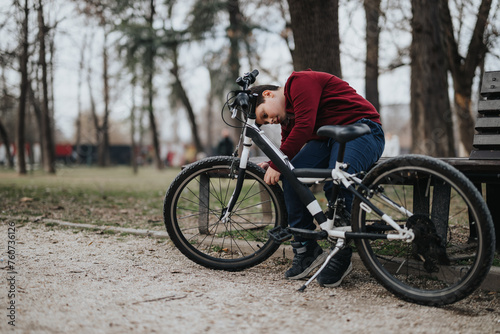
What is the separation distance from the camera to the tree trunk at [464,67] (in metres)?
12.1

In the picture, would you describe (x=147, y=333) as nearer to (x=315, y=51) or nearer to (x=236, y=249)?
(x=236, y=249)

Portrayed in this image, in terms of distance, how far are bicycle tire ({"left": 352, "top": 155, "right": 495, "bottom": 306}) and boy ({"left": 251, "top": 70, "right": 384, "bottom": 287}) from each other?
240 mm

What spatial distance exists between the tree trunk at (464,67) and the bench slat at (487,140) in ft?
32.8

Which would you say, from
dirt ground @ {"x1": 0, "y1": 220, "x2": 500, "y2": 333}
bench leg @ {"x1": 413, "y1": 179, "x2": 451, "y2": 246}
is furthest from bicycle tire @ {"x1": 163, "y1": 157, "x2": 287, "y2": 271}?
bench leg @ {"x1": 413, "y1": 179, "x2": 451, "y2": 246}

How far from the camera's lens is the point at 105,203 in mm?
7477

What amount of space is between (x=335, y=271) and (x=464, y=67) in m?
11.4

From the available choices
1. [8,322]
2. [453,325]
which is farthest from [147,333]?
[453,325]

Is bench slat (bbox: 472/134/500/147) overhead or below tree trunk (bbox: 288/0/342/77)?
below

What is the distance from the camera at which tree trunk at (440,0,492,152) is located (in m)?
12.1

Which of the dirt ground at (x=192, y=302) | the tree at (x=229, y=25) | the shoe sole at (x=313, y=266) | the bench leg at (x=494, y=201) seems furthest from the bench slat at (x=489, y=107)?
the tree at (x=229, y=25)

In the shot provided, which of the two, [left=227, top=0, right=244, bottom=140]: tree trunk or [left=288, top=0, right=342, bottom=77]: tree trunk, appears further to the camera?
[left=227, top=0, right=244, bottom=140]: tree trunk

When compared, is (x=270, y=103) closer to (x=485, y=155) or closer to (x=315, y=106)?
(x=315, y=106)

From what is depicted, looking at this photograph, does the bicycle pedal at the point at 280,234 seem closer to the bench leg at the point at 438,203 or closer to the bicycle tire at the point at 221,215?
the bicycle tire at the point at 221,215

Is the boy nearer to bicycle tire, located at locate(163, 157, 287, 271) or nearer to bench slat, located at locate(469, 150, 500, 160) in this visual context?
bicycle tire, located at locate(163, 157, 287, 271)
